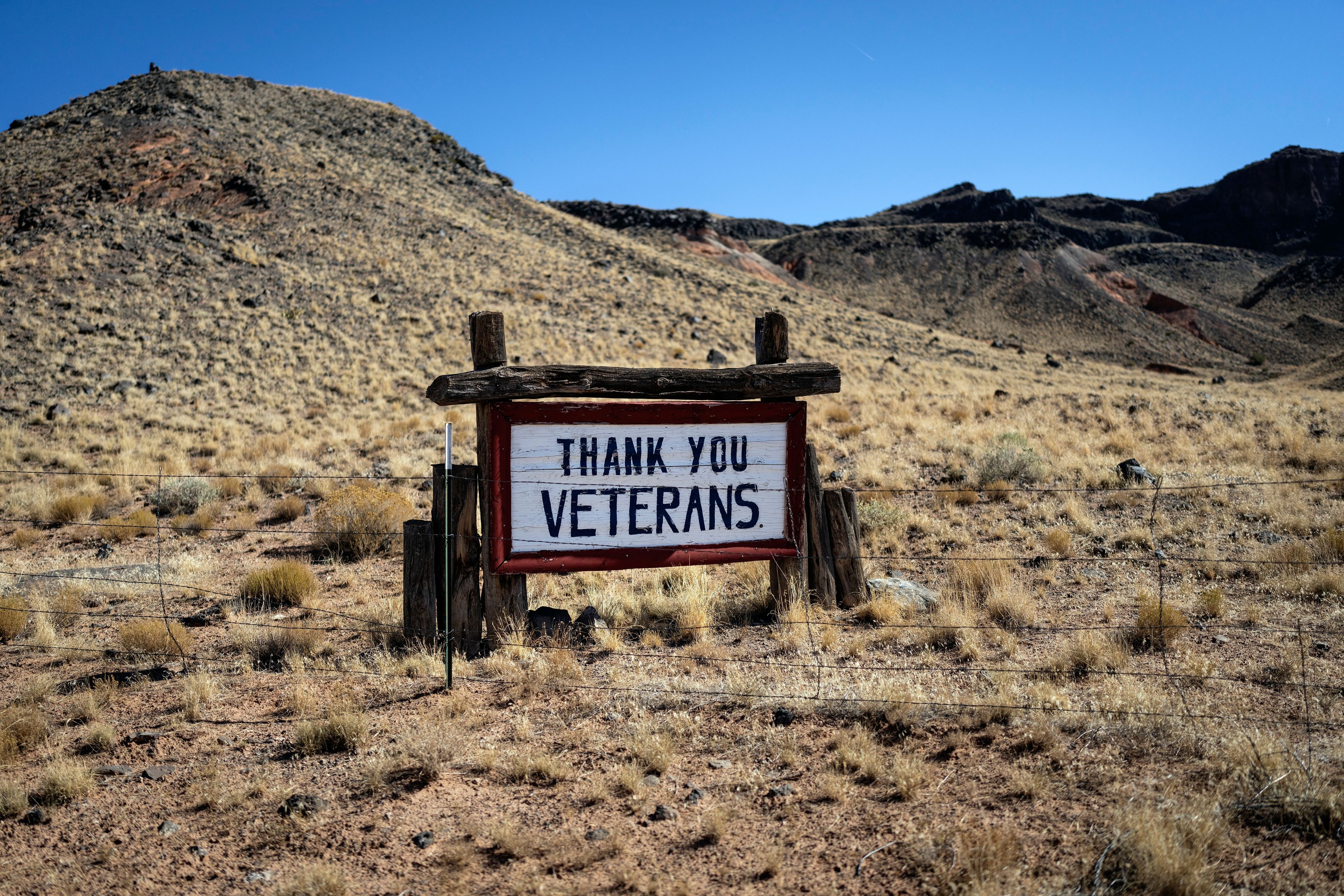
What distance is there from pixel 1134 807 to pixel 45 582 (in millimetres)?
9526

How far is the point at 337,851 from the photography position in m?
3.60

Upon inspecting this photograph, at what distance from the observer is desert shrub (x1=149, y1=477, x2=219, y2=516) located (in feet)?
37.4

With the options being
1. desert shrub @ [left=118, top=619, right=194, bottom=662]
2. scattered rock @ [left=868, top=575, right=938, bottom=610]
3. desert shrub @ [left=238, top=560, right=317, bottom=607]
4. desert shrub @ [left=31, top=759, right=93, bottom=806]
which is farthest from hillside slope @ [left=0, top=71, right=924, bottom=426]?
desert shrub @ [left=31, top=759, right=93, bottom=806]

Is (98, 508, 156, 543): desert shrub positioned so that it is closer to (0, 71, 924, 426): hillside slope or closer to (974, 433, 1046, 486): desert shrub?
(0, 71, 924, 426): hillside slope

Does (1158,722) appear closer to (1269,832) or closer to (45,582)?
(1269,832)

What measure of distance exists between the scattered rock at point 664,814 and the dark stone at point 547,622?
2483mm

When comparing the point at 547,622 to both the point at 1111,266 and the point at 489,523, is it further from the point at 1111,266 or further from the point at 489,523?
the point at 1111,266

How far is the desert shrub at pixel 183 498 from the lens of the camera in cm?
1141

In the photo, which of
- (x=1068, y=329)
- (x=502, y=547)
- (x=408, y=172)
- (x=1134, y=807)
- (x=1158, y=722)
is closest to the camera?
(x=1134, y=807)

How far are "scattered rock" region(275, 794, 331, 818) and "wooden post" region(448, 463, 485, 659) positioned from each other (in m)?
1.97

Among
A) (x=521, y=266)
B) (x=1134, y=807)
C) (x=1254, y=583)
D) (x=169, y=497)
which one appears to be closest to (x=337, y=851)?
(x=1134, y=807)

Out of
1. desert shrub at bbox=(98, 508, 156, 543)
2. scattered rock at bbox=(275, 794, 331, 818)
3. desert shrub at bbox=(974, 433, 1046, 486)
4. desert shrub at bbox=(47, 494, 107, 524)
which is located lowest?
scattered rock at bbox=(275, 794, 331, 818)

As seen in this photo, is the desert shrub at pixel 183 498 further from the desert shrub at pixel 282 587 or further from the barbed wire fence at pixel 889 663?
the desert shrub at pixel 282 587

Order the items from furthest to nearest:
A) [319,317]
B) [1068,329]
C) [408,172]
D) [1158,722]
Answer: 1. [1068,329]
2. [408,172]
3. [319,317]
4. [1158,722]
